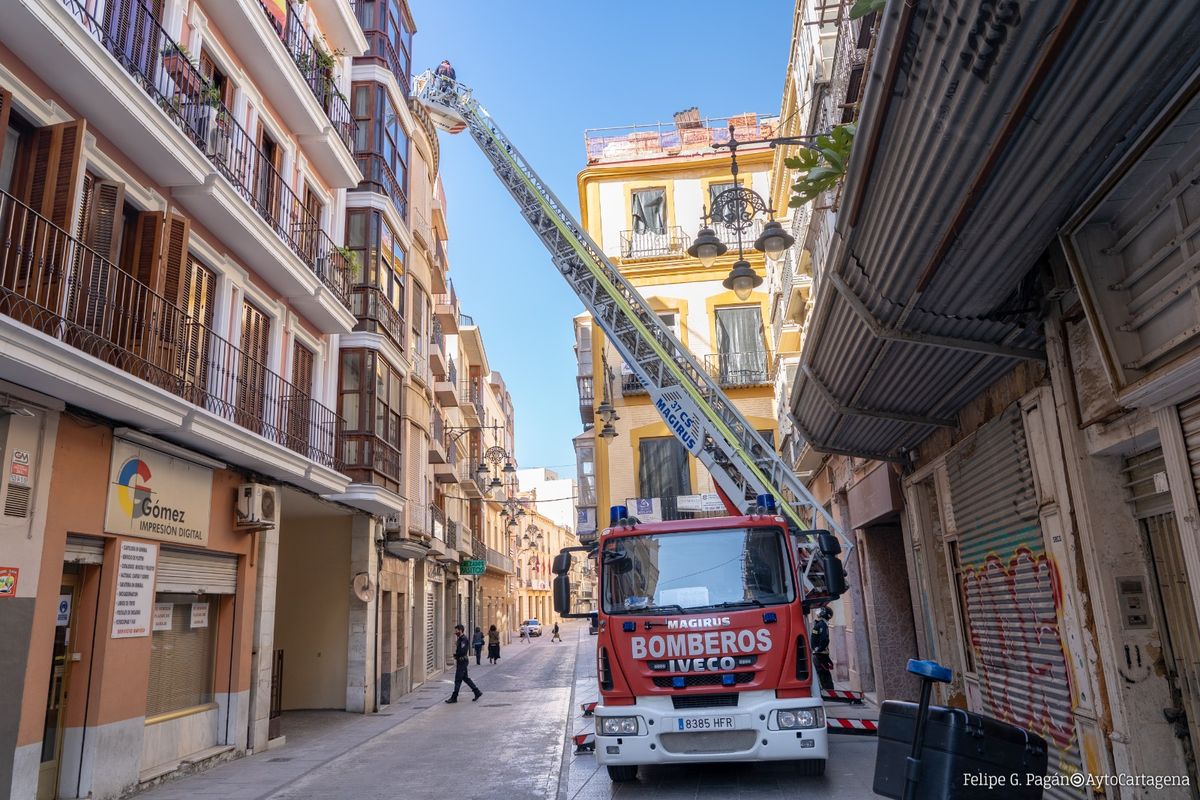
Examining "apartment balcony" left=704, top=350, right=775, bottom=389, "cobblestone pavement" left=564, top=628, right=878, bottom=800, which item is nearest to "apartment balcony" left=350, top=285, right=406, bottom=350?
"cobblestone pavement" left=564, top=628, right=878, bottom=800

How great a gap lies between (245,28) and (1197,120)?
12637mm

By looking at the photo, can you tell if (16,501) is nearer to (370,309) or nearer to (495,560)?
(370,309)

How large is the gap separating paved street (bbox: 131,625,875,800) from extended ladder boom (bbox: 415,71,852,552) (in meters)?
3.66

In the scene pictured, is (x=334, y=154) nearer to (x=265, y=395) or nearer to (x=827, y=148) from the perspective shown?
(x=265, y=395)

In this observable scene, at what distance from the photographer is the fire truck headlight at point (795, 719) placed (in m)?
7.98

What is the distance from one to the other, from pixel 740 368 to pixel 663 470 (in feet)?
13.4

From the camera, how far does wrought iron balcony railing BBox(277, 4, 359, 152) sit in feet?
50.6

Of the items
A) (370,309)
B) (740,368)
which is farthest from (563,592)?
(740,368)

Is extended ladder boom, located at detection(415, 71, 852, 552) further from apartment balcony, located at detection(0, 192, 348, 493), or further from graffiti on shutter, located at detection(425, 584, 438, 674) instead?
graffiti on shutter, located at detection(425, 584, 438, 674)

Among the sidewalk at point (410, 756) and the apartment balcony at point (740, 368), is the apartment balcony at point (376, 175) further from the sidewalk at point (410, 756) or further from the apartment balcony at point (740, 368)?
the sidewalk at point (410, 756)

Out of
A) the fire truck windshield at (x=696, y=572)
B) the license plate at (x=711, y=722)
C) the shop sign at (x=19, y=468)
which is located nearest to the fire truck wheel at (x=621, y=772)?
the license plate at (x=711, y=722)

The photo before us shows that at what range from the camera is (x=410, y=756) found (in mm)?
11789

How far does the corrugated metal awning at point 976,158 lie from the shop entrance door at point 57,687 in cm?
851

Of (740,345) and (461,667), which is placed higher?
(740,345)
